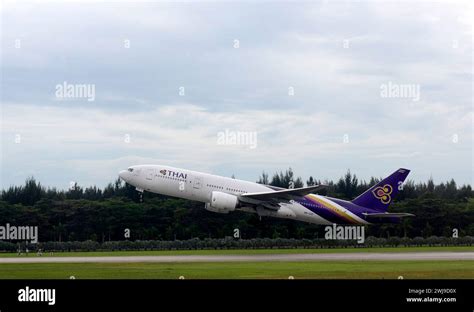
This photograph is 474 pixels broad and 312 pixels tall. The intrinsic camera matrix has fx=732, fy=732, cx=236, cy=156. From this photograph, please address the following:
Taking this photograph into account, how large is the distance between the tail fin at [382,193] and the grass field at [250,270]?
22.1 metres

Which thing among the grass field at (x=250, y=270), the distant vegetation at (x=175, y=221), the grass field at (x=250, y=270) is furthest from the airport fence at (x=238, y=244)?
the grass field at (x=250, y=270)

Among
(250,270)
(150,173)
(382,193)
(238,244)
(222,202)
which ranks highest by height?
(150,173)

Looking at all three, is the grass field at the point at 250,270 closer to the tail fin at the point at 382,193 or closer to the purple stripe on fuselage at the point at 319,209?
the purple stripe on fuselage at the point at 319,209

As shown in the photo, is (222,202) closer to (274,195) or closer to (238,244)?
(274,195)

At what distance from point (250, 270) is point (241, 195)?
2193 cm

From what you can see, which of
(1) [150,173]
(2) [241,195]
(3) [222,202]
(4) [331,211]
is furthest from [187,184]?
(4) [331,211]

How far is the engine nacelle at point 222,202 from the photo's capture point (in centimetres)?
5847

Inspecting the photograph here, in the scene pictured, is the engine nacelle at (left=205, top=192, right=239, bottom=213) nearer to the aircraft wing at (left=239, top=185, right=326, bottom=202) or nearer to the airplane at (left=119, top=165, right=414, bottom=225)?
the airplane at (left=119, top=165, right=414, bottom=225)

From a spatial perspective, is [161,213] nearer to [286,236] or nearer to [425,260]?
[286,236]

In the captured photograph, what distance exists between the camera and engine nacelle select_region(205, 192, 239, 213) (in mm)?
58469

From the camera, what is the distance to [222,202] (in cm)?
5856
